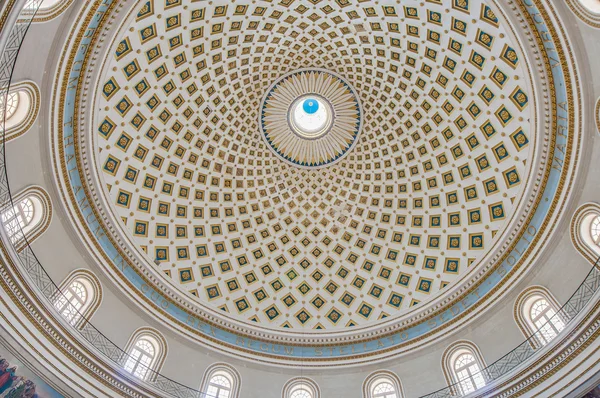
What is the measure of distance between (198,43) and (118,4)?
5786 millimetres

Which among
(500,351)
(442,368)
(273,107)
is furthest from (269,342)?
(273,107)

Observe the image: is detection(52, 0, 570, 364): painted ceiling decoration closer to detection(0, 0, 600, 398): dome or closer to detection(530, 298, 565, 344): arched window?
detection(0, 0, 600, 398): dome

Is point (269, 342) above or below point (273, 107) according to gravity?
below

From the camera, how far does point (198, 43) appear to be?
2175cm

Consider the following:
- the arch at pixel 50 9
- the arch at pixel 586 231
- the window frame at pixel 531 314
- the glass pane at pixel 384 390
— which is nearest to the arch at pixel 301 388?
the glass pane at pixel 384 390

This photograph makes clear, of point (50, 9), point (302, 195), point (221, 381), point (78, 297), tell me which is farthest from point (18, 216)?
point (302, 195)

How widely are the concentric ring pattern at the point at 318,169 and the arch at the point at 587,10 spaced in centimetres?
433

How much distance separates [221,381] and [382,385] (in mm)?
7254

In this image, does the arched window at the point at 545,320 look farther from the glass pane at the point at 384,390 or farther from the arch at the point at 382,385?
the glass pane at the point at 384,390

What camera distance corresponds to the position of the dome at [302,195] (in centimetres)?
1546

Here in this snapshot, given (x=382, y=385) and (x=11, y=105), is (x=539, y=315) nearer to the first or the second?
(x=382, y=385)

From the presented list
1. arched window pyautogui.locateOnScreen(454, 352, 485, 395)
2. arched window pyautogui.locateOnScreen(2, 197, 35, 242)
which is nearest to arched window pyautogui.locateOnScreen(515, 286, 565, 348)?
arched window pyautogui.locateOnScreen(454, 352, 485, 395)

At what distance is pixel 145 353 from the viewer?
1878 cm

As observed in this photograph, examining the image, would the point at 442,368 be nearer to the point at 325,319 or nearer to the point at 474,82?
the point at 325,319
